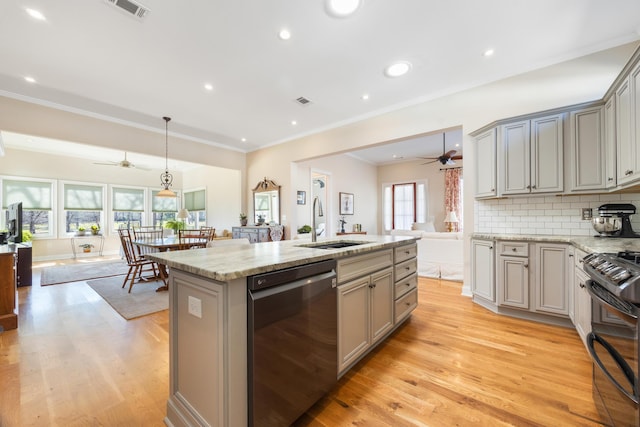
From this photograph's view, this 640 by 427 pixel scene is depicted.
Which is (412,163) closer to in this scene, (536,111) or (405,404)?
(536,111)

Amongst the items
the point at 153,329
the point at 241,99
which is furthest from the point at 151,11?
the point at 153,329

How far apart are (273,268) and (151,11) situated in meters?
2.62

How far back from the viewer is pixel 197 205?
9.04 m

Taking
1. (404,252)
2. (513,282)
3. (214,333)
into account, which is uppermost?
(404,252)

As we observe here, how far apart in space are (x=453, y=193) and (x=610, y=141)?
526cm

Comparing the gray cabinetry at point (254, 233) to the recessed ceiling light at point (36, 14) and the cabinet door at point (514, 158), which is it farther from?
the cabinet door at point (514, 158)

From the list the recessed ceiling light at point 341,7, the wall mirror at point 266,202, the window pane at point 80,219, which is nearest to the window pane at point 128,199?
the window pane at point 80,219

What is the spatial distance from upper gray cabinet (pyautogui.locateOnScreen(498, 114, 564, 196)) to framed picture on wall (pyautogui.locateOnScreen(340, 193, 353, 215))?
457cm

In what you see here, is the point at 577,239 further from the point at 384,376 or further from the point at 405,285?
the point at 384,376

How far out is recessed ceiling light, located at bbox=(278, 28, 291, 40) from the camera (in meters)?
2.57

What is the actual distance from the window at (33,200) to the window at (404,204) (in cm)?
971

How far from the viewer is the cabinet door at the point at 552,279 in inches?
101

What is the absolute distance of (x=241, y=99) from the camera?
4078 millimetres

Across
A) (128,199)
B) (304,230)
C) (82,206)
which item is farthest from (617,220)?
(82,206)
